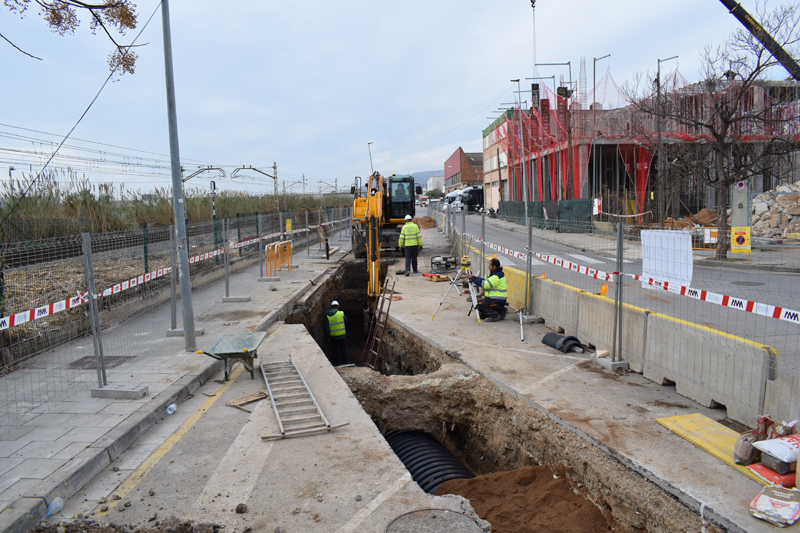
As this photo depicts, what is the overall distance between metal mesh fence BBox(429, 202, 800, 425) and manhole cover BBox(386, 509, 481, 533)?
316 centimetres

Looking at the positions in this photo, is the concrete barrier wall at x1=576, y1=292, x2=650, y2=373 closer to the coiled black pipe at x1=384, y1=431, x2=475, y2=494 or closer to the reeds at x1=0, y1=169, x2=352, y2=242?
the coiled black pipe at x1=384, y1=431, x2=475, y2=494

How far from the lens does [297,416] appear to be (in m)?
5.39

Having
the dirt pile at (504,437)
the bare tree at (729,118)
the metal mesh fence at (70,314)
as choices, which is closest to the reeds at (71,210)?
the metal mesh fence at (70,314)

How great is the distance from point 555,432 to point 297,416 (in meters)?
2.85

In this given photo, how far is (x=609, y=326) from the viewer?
7195mm

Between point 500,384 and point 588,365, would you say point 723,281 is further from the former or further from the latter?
point 500,384

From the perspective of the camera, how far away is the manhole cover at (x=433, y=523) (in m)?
3.48

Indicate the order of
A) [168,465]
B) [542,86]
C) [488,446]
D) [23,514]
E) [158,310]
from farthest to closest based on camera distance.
A: [542,86] < [158,310] < [488,446] < [168,465] < [23,514]

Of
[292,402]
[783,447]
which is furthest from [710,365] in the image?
[292,402]

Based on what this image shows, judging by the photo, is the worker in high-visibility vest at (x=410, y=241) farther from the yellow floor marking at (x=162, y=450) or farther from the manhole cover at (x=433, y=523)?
the manhole cover at (x=433, y=523)

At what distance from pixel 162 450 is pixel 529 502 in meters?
3.68

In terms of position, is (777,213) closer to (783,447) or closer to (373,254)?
(373,254)

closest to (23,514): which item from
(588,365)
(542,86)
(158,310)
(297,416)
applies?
(297,416)

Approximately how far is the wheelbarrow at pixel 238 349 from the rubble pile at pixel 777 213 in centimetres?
2098
